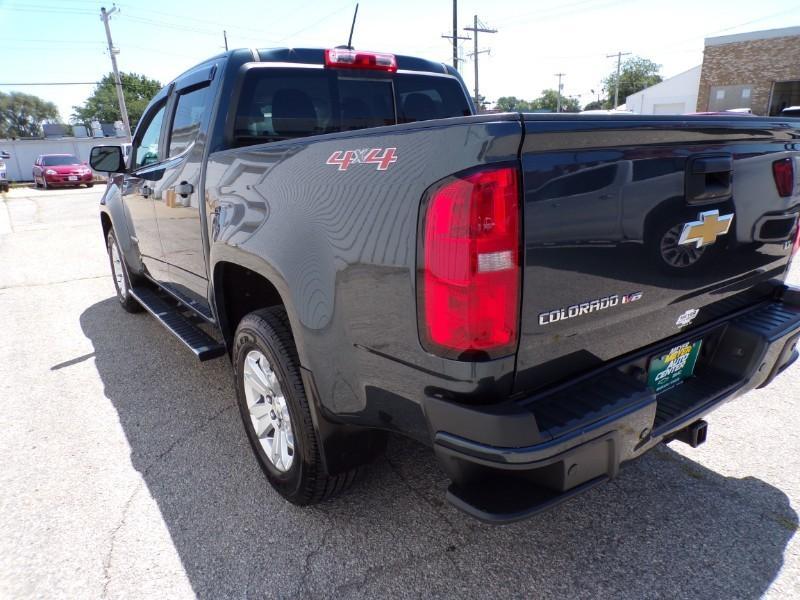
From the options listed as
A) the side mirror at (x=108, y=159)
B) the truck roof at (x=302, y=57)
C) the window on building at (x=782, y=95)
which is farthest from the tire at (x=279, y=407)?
the window on building at (x=782, y=95)

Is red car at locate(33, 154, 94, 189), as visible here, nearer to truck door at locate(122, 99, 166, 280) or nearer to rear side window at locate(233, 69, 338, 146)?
truck door at locate(122, 99, 166, 280)

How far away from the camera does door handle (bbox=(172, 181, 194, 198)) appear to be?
3012 mm

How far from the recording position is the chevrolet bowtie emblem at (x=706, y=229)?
1.81 m

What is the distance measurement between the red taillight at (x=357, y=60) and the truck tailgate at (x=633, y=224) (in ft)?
6.48

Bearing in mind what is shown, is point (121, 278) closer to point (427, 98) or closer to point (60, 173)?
point (427, 98)

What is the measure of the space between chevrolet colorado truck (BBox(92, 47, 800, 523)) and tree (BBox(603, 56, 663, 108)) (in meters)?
89.1

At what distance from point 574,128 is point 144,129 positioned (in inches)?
153

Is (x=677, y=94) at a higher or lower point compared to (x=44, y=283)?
higher

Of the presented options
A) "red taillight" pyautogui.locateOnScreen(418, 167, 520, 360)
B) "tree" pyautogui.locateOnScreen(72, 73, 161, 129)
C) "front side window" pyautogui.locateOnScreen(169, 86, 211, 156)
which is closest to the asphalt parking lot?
"red taillight" pyautogui.locateOnScreen(418, 167, 520, 360)

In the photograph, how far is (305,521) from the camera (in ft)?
7.86

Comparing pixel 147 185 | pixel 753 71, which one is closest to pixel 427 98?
pixel 147 185

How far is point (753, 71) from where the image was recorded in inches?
1185

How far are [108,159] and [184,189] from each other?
68.4 inches

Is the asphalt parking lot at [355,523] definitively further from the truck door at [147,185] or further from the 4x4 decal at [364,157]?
the 4x4 decal at [364,157]
